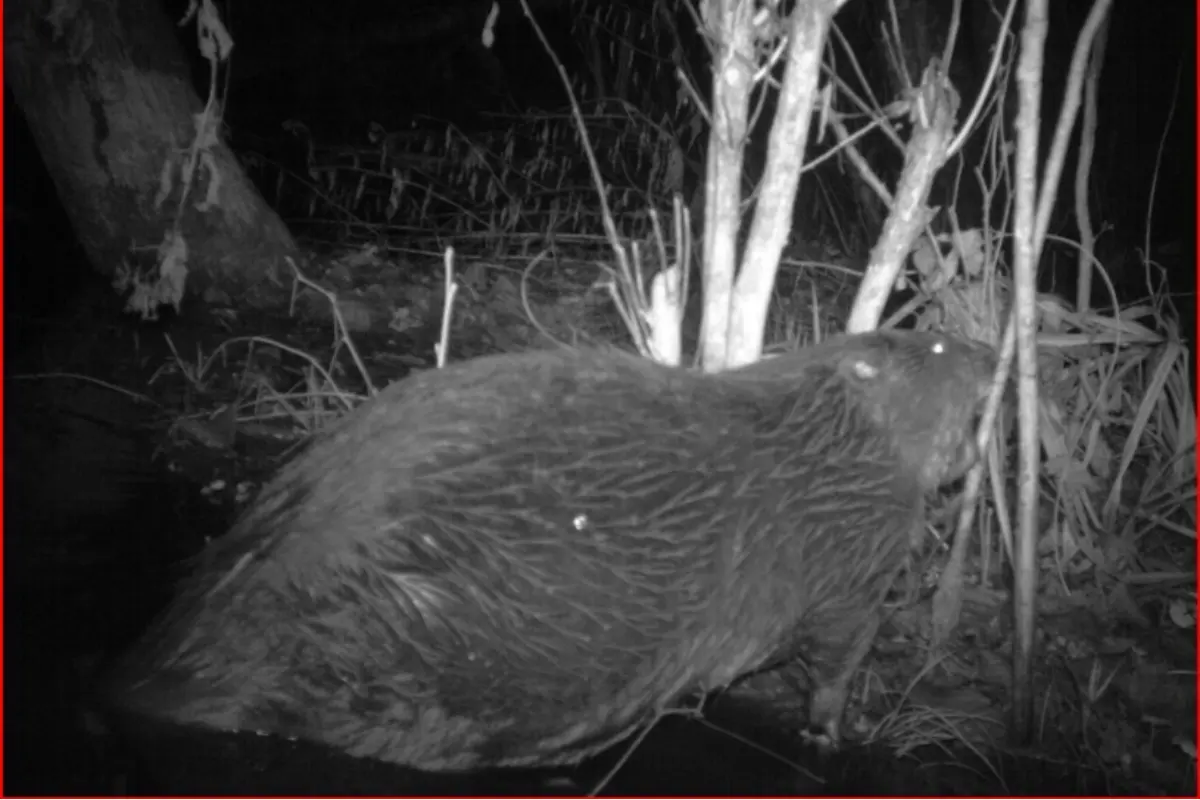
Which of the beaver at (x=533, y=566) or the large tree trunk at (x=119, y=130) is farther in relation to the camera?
the large tree trunk at (x=119, y=130)

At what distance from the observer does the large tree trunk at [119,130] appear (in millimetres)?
4391

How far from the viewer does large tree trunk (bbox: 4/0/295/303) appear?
14.4ft

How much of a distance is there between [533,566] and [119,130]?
3.29 meters

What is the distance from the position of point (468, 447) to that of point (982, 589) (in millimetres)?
1631

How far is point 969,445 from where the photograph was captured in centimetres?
271

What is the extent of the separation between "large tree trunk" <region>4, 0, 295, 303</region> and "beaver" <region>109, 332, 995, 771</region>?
2.62m

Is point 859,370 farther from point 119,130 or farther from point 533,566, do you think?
point 119,130

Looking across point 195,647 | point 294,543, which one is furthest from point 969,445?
point 195,647

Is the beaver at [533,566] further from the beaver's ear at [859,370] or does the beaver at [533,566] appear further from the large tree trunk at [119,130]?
the large tree trunk at [119,130]

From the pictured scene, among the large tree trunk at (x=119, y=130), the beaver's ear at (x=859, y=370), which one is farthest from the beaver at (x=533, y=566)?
the large tree trunk at (x=119, y=130)

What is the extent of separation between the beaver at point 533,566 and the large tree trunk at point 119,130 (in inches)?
103

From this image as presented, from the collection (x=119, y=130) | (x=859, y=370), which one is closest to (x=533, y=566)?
(x=859, y=370)

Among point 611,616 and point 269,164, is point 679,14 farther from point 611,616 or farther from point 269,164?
point 611,616

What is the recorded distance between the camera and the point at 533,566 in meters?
2.03
